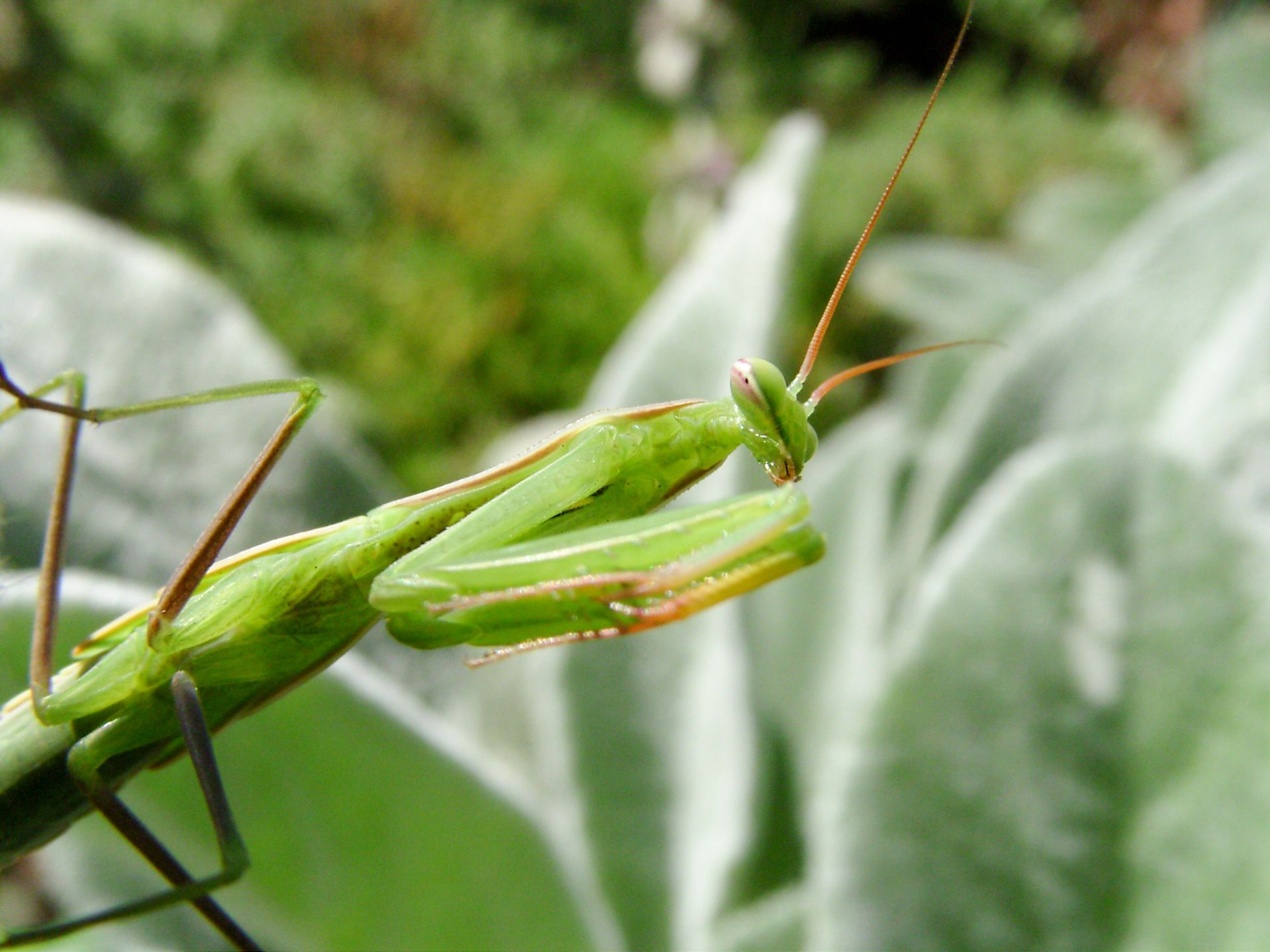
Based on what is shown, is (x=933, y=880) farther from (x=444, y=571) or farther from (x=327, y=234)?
(x=327, y=234)

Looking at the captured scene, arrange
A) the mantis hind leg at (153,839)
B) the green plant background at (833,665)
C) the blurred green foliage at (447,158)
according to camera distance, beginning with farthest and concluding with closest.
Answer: the blurred green foliage at (447,158) < the green plant background at (833,665) < the mantis hind leg at (153,839)

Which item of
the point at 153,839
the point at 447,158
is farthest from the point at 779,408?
the point at 447,158

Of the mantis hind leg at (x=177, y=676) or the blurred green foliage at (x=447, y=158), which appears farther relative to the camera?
the blurred green foliage at (x=447, y=158)

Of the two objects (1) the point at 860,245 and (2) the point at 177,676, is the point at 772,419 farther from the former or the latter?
(2) the point at 177,676

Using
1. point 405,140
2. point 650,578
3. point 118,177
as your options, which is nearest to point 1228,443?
point 650,578

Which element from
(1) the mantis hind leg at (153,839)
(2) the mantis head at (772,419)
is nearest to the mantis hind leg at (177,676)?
(1) the mantis hind leg at (153,839)

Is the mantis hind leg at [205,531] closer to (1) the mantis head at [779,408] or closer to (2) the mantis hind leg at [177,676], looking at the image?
(2) the mantis hind leg at [177,676]

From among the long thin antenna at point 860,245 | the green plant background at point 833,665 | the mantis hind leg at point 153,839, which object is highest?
the long thin antenna at point 860,245

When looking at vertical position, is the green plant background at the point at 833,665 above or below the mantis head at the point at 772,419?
below
